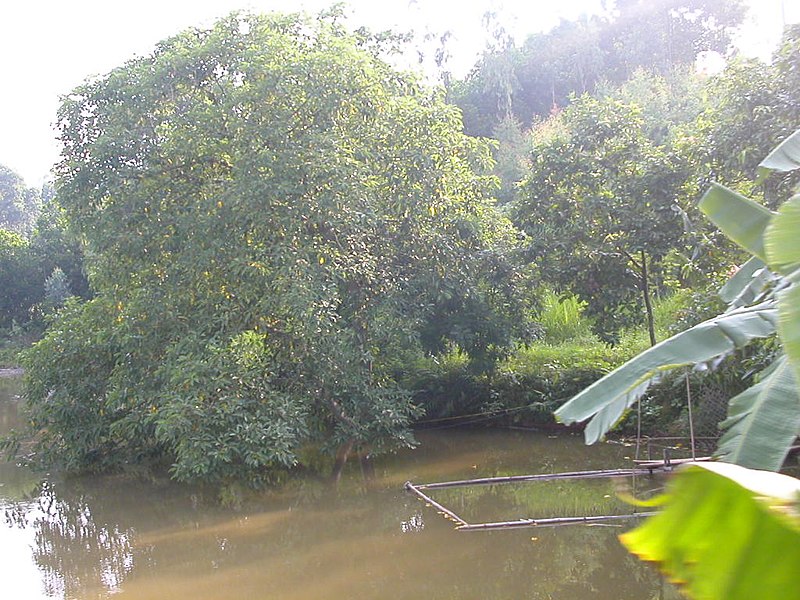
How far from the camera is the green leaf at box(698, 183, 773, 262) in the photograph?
98.5 inches

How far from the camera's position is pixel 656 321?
11.0 meters

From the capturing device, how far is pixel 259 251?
8.41 m

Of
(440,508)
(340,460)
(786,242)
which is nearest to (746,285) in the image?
(786,242)

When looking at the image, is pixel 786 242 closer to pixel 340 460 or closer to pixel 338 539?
pixel 338 539

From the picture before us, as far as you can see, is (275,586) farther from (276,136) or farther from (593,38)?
(593,38)

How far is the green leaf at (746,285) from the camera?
344 centimetres

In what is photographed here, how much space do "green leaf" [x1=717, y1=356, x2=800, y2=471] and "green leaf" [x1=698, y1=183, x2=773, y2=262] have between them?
65cm

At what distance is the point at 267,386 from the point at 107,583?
8.25 feet

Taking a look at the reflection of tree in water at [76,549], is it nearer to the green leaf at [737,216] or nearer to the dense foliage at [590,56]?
the green leaf at [737,216]

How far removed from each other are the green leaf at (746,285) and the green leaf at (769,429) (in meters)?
1.59

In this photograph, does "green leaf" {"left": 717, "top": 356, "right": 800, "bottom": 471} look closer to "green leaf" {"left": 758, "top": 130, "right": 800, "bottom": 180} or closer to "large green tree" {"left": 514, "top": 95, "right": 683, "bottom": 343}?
"green leaf" {"left": 758, "top": 130, "right": 800, "bottom": 180}

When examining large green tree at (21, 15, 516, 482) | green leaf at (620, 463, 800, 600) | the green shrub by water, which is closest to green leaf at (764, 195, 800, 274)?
green leaf at (620, 463, 800, 600)

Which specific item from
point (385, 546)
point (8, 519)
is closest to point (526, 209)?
point (385, 546)

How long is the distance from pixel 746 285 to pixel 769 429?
1.93 metres
